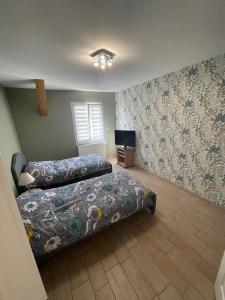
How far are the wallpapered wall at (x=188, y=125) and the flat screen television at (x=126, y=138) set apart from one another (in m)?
0.31

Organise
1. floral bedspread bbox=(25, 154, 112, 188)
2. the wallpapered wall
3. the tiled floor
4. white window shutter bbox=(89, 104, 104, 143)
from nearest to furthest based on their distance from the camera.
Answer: the tiled floor
the wallpapered wall
floral bedspread bbox=(25, 154, 112, 188)
white window shutter bbox=(89, 104, 104, 143)

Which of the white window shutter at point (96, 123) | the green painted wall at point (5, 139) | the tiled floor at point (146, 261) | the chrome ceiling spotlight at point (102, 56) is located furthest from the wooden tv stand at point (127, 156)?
the green painted wall at point (5, 139)

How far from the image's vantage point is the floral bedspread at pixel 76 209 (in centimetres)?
140

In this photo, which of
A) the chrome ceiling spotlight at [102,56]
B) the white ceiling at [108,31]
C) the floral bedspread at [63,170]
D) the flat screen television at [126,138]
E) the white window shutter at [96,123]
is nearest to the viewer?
the white ceiling at [108,31]

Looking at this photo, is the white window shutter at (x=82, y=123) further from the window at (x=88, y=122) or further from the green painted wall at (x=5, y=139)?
the green painted wall at (x=5, y=139)

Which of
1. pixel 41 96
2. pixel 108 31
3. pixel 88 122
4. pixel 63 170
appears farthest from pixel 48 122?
pixel 108 31

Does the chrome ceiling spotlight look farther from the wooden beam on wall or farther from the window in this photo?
the window

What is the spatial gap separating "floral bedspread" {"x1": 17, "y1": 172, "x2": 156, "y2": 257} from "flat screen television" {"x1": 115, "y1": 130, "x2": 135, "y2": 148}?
5.74 ft

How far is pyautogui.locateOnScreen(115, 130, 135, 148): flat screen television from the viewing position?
3.83 m

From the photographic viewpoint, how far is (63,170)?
287 centimetres

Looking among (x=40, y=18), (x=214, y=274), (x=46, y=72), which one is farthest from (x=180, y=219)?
(x=46, y=72)

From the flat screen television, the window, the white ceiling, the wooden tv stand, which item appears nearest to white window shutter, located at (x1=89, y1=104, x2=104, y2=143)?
the window

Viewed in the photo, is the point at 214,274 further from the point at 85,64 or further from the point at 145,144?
the point at 85,64

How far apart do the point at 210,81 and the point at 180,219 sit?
221cm
